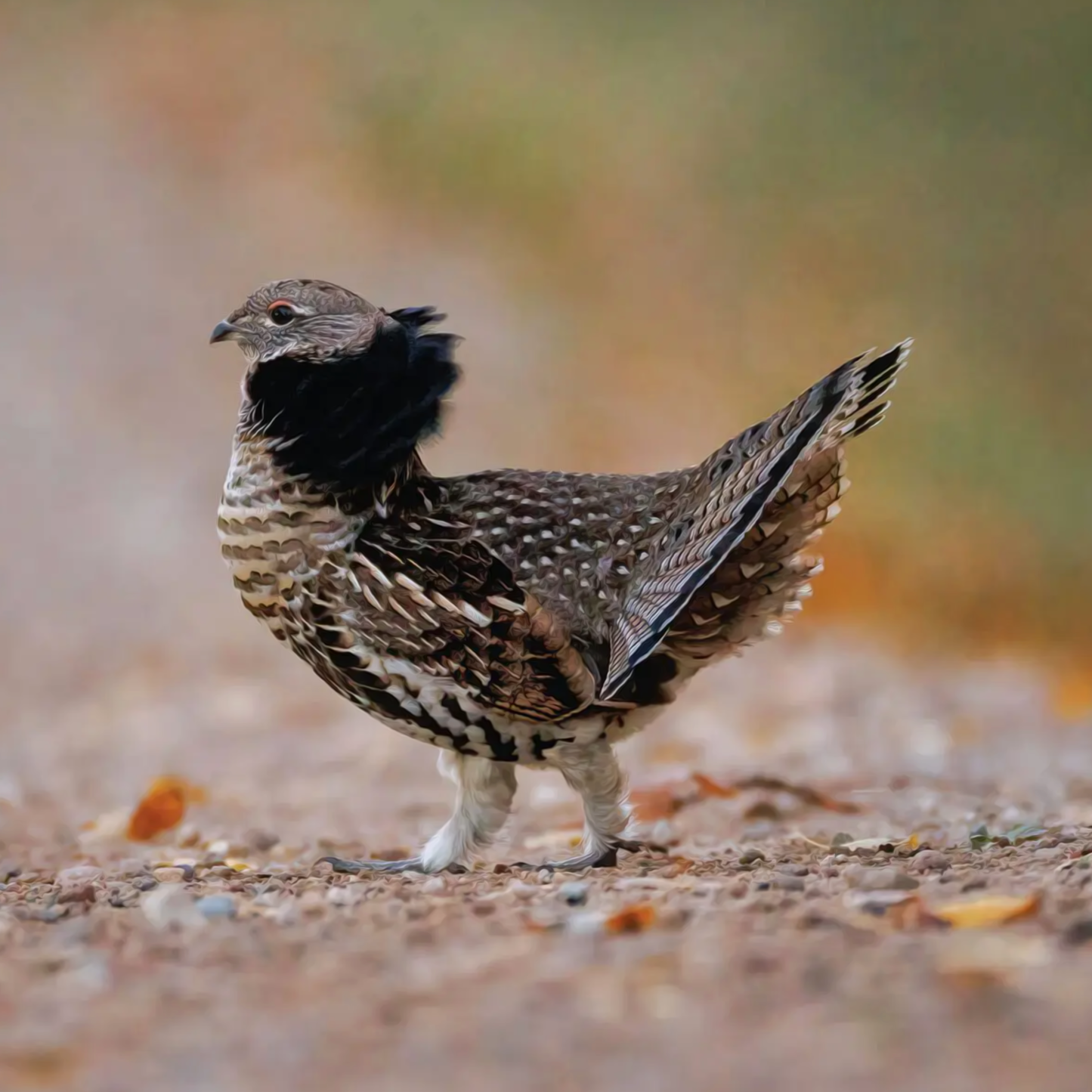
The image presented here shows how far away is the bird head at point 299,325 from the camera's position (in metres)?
4.70

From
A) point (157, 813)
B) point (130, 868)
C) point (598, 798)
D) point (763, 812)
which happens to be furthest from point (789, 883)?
point (157, 813)

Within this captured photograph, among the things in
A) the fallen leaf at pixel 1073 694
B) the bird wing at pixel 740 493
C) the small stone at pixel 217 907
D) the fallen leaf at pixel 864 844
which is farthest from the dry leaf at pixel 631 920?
the fallen leaf at pixel 1073 694

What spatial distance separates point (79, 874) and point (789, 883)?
90.8 inches

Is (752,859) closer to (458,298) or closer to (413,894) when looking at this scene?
(413,894)

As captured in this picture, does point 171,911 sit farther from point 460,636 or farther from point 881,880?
point 881,880

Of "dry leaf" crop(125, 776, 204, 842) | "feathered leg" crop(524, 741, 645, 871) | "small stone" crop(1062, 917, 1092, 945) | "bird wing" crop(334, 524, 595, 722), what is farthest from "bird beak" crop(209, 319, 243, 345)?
"small stone" crop(1062, 917, 1092, 945)

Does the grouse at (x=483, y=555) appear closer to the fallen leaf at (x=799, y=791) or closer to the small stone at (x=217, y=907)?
the small stone at (x=217, y=907)

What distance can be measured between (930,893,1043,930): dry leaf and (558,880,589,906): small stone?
32.4 inches

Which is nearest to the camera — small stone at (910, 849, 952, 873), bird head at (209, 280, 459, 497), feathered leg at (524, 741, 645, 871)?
small stone at (910, 849, 952, 873)

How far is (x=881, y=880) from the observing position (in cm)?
353

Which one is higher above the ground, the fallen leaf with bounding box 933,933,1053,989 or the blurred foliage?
the blurred foliage

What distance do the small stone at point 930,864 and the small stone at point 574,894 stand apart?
0.86 m

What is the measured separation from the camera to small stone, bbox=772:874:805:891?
3562 mm

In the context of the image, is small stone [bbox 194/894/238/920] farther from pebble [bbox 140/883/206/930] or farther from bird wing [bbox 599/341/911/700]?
bird wing [bbox 599/341/911/700]
